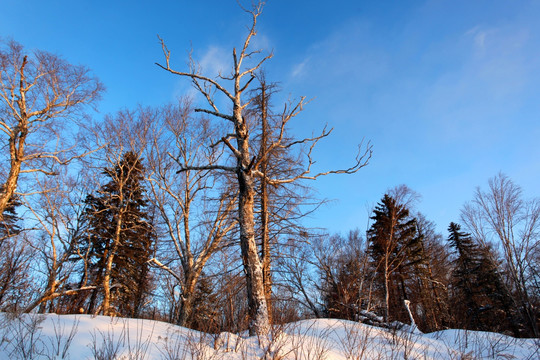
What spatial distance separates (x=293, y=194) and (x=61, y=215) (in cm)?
1040

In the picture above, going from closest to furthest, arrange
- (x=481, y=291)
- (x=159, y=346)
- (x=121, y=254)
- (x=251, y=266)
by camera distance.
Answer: (x=159, y=346), (x=251, y=266), (x=121, y=254), (x=481, y=291)

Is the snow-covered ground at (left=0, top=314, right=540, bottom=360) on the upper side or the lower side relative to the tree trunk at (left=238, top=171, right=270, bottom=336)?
lower

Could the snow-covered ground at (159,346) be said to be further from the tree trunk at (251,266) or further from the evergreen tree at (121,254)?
the evergreen tree at (121,254)

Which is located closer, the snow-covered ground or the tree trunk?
the snow-covered ground

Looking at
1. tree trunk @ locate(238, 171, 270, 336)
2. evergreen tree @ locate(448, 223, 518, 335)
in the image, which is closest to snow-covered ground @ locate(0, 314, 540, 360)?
tree trunk @ locate(238, 171, 270, 336)

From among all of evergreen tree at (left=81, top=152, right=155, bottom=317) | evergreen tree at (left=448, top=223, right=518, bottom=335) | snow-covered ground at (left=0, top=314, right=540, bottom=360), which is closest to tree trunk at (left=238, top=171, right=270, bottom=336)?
snow-covered ground at (left=0, top=314, right=540, bottom=360)

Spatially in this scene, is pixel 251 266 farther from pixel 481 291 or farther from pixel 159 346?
pixel 481 291

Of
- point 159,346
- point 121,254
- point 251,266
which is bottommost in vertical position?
point 159,346

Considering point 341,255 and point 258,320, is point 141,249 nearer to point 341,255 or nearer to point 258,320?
point 341,255

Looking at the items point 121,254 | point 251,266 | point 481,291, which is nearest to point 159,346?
point 251,266

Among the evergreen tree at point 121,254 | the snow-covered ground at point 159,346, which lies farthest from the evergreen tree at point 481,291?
the evergreen tree at point 121,254

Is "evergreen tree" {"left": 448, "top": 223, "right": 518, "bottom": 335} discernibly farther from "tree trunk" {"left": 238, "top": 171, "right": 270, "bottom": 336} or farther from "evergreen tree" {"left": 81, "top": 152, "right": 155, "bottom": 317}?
"evergreen tree" {"left": 81, "top": 152, "right": 155, "bottom": 317}

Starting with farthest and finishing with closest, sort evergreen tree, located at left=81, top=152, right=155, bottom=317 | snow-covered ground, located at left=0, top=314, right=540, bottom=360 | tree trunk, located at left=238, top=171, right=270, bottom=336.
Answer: evergreen tree, located at left=81, top=152, right=155, bottom=317 → tree trunk, located at left=238, top=171, right=270, bottom=336 → snow-covered ground, located at left=0, top=314, right=540, bottom=360

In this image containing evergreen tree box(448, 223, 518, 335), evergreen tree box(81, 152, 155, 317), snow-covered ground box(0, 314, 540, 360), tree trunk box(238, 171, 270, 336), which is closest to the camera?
snow-covered ground box(0, 314, 540, 360)
